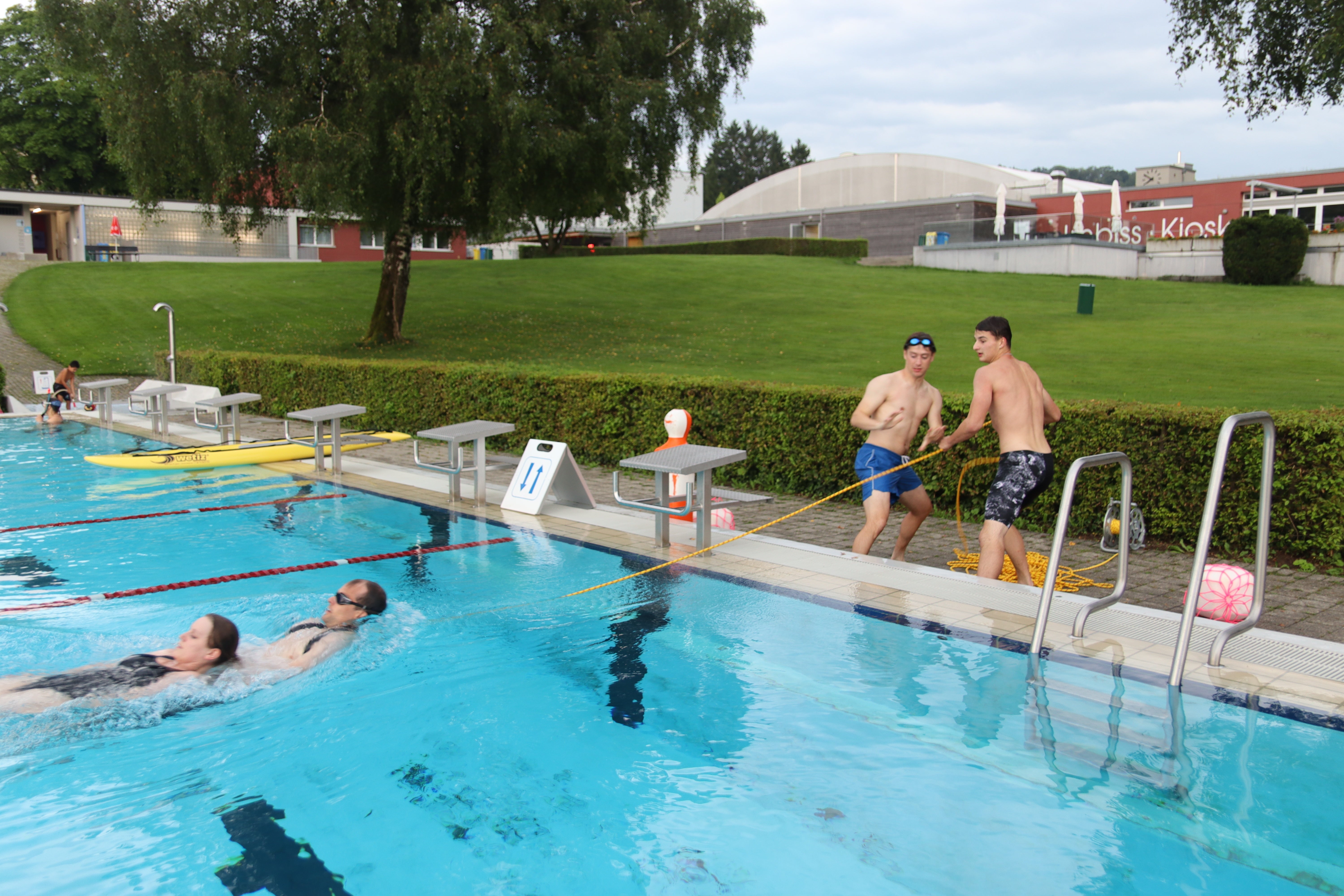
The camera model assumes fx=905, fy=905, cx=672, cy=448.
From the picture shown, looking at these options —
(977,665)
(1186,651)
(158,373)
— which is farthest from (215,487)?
(158,373)

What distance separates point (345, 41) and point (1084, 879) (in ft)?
63.5

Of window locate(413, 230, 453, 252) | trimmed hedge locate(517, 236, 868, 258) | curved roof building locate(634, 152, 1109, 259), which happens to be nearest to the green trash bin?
curved roof building locate(634, 152, 1109, 259)

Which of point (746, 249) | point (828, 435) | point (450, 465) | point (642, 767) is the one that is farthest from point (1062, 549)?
point (746, 249)

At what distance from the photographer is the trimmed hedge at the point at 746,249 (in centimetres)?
4584

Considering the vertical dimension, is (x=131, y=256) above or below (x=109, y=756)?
above

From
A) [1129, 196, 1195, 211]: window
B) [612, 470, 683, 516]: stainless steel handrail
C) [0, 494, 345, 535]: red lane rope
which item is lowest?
[0, 494, 345, 535]: red lane rope

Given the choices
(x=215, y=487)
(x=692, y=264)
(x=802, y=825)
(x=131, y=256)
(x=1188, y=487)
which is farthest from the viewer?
(x=131, y=256)

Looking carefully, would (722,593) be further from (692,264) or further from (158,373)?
(692,264)

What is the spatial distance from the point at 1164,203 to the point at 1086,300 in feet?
71.6

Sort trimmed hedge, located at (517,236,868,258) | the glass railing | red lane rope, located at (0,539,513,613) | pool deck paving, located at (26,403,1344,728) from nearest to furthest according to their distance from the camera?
pool deck paving, located at (26,403,1344,728) → red lane rope, located at (0,539,513,613) → the glass railing → trimmed hedge, located at (517,236,868,258)

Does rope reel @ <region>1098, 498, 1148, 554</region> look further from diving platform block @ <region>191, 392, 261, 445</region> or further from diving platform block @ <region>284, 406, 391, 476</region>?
diving platform block @ <region>191, 392, 261, 445</region>

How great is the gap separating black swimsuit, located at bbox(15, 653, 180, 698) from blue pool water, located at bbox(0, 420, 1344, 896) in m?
0.14

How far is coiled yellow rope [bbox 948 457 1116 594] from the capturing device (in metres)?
6.52

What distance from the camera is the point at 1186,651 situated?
4582 millimetres
